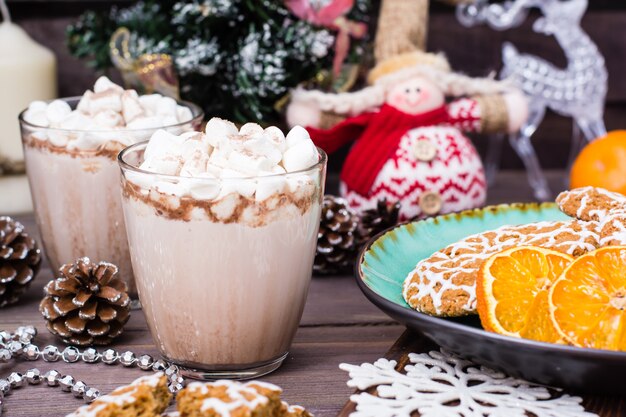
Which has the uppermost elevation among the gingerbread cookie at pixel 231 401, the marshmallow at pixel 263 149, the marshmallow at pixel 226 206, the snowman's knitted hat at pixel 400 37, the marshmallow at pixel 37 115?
the snowman's knitted hat at pixel 400 37

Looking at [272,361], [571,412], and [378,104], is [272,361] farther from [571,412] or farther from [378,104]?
[378,104]

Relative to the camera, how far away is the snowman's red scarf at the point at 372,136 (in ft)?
3.66

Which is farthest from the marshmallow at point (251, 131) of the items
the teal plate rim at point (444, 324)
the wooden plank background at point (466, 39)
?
the wooden plank background at point (466, 39)

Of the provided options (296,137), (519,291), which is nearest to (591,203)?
(519,291)

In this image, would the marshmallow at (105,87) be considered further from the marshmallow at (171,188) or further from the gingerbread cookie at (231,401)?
the gingerbread cookie at (231,401)

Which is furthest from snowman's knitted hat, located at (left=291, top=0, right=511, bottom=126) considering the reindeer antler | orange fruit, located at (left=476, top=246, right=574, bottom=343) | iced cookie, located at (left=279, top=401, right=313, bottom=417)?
iced cookie, located at (left=279, top=401, right=313, bottom=417)

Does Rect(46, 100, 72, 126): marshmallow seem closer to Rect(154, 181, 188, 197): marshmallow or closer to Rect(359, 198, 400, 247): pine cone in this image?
Rect(154, 181, 188, 197): marshmallow

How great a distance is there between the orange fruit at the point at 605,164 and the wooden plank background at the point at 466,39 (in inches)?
14.3

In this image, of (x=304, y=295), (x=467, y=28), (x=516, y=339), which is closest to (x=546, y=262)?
(x=516, y=339)

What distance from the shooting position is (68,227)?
92 centimetres

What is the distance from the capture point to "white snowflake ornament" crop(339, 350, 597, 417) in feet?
2.17

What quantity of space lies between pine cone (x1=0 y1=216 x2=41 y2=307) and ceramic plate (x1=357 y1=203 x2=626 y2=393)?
0.40 meters

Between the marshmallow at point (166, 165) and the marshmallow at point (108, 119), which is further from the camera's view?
the marshmallow at point (108, 119)

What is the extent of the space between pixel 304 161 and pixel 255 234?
79 millimetres
